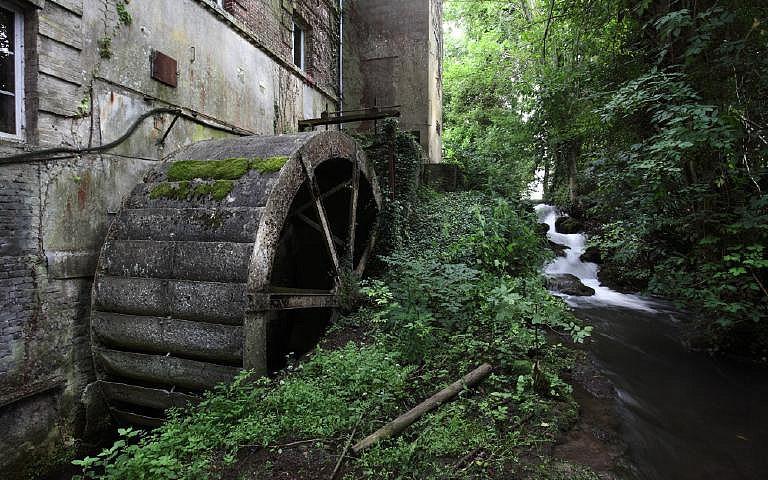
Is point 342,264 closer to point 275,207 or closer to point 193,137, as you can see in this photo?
point 275,207

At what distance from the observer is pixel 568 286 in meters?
9.19

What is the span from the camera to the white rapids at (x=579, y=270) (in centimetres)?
828

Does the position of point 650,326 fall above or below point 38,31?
below

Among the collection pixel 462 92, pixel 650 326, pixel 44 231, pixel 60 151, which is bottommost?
pixel 650 326

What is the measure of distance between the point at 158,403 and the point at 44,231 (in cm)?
176

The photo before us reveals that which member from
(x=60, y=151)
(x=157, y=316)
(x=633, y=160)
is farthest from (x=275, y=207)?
(x=633, y=160)

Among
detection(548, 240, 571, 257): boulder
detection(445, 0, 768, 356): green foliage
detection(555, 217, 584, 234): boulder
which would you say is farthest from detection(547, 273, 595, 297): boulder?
detection(555, 217, 584, 234): boulder

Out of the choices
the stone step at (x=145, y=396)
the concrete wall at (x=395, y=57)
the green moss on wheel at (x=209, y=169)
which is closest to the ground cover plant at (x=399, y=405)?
the stone step at (x=145, y=396)

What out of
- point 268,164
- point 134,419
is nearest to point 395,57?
point 268,164

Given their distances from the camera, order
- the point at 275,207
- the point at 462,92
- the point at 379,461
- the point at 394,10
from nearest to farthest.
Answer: the point at 379,461 → the point at 275,207 → the point at 394,10 → the point at 462,92

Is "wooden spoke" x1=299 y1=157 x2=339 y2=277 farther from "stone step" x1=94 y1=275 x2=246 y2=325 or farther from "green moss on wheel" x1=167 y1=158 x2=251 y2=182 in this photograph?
"stone step" x1=94 y1=275 x2=246 y2=325

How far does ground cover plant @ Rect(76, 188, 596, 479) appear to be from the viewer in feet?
8.06

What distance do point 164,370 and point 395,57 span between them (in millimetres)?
9568

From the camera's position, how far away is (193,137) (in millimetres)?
5305
